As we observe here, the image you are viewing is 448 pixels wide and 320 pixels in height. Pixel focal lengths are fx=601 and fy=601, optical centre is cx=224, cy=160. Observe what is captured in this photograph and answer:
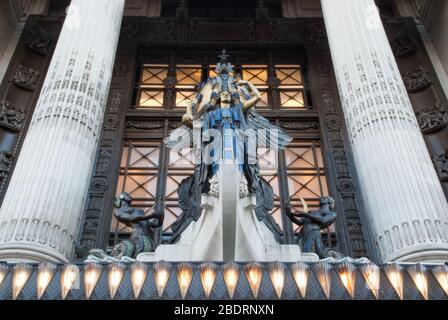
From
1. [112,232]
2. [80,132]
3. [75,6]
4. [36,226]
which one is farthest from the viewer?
[112,232]

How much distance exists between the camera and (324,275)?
8.75 metres

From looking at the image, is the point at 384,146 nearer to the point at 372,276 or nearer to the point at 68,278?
the point at 372,276

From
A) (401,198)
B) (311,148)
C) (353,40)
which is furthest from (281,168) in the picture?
(401,198)

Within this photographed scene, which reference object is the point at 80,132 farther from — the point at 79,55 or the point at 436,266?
the point at 436,266

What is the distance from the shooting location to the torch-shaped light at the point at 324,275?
862 cm

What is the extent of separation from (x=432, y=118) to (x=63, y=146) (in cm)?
1055

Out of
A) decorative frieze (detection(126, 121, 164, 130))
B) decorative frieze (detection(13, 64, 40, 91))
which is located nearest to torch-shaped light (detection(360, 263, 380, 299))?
decorative frieze (detection(126, 121, 164, 130))

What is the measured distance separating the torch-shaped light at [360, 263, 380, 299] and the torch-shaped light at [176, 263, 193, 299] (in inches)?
99.4

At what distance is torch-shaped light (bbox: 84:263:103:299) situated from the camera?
8539 mm

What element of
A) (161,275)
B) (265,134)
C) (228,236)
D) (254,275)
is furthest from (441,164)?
(161,275)

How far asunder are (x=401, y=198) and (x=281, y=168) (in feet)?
19.0

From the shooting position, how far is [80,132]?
11.2 metres

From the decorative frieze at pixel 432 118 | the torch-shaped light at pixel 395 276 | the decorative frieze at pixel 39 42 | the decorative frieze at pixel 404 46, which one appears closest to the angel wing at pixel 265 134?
the torch-shaped light at pixel 395 276
